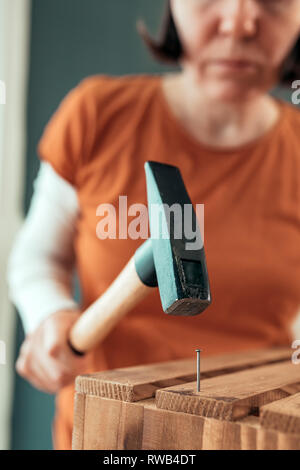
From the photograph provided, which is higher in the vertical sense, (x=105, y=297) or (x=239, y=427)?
(x=105, y=297)

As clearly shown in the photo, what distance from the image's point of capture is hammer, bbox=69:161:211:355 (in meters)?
0.36

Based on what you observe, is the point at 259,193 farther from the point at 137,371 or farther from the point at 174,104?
the point at 137,371

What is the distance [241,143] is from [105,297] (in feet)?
1.14

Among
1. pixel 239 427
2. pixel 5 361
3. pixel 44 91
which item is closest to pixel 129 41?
pixel 44 91

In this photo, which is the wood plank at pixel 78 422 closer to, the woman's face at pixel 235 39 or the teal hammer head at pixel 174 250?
the teal hammer head at pixel 174 250

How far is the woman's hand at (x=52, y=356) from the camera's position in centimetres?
56

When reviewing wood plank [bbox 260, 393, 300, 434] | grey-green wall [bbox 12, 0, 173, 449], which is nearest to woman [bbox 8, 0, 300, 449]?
wood plank [bbox 260, 393, 300, 434]

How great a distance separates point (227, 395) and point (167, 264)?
0.33ft

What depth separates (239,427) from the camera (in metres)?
0.33

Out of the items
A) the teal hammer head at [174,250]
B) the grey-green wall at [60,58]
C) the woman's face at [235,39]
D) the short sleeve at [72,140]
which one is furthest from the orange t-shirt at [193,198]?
the grey-green wall at [60,58]

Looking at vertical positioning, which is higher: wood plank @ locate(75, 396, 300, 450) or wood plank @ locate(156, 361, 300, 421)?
wood plank @ locate(156, 361, 300, 421)

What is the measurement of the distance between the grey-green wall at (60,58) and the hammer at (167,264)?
888mm

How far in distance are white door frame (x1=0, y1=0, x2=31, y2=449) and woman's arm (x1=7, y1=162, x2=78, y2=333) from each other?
0.53m
